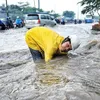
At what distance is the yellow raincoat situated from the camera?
5996mm

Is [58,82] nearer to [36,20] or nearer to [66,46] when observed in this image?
[66,46]

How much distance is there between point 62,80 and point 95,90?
68 centimetres

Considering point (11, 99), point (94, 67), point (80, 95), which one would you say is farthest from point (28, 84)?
point (94, 67)

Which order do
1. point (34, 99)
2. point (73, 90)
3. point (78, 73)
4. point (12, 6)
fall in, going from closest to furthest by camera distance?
1. point (34, 99)
2. point (73, 90)
3. point (78, 73)
4. point (12, 6)

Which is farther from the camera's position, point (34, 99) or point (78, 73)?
point (78, 73)

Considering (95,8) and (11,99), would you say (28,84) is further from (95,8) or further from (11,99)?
(95,8)

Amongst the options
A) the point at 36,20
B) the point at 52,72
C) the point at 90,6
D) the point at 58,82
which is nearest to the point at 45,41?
the point at 52,72

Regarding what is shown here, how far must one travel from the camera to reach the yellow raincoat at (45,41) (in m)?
6.00

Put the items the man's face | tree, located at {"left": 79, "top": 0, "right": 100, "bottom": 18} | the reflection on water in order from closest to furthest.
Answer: the reflection on water < the man's face < tree, located at {"left": 79, "top": 0, "right": 100, "bottom": 18}

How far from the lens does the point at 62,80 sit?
4.93 meters

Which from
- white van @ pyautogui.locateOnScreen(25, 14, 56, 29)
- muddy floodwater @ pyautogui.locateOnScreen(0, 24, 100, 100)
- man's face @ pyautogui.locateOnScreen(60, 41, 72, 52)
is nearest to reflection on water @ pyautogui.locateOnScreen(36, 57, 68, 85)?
muddy floodwater @ pyautogui.locateOnScreen(0, 24, 100, 100)

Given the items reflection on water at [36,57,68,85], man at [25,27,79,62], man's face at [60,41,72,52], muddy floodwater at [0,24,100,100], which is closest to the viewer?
muddy floodwater at [0,24,100,100]

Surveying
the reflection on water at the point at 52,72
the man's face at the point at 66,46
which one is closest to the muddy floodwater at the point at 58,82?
the reflection on water at the point at 52,72

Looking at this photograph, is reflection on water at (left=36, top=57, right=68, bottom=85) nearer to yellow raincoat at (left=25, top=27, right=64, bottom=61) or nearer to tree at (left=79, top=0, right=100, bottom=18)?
yellow raincoat at (left=25, top=27, right=64, bottom=61)
